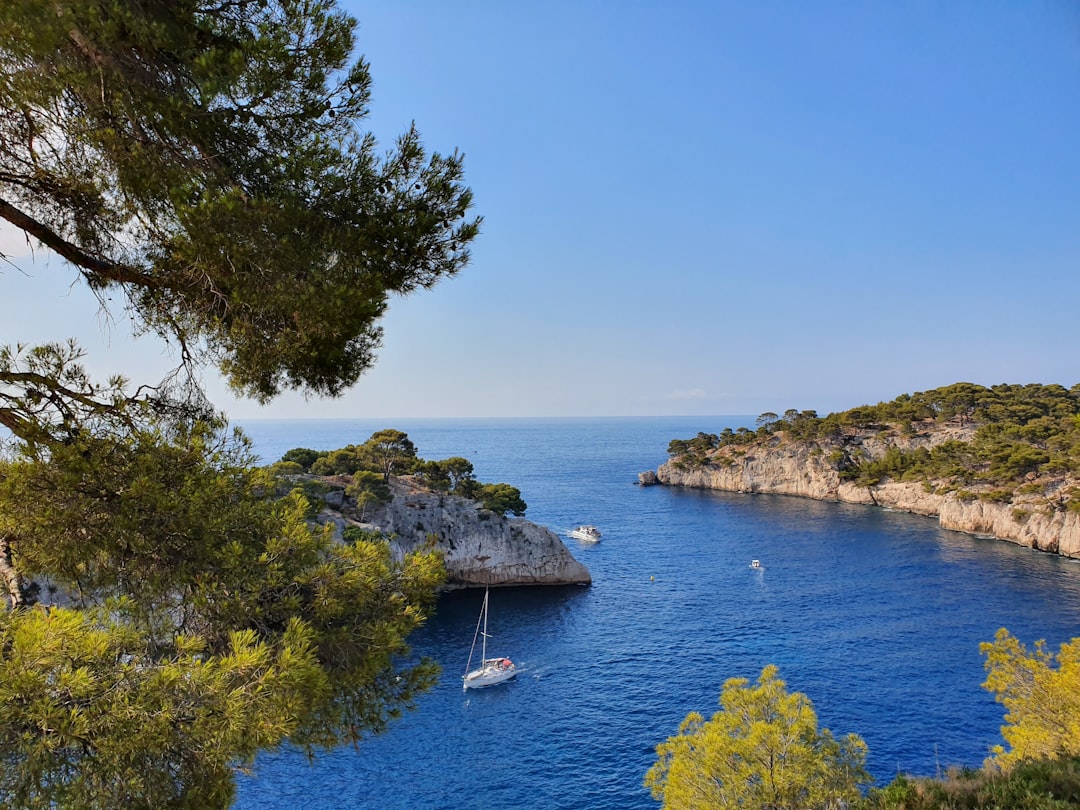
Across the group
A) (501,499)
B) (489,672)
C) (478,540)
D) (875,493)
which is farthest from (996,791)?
(875,493)

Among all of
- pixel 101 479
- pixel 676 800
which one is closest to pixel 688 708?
pixel 676 800

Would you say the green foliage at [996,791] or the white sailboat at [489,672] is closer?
the green foliage at [996,791]

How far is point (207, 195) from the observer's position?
149 inches

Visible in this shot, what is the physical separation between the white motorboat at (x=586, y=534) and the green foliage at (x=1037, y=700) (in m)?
38.2

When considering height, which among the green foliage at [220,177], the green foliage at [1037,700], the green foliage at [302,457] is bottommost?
the green foliage at [1037,700]

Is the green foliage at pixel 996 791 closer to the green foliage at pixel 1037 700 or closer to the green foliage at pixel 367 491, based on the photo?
the green foliage at pixel 1037 700

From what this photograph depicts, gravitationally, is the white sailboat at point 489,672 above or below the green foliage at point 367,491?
below

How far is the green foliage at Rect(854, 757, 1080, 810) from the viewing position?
26.6 feet

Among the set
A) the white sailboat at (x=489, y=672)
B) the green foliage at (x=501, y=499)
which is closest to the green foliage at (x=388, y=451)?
the green foliage at (x=501, y=499)

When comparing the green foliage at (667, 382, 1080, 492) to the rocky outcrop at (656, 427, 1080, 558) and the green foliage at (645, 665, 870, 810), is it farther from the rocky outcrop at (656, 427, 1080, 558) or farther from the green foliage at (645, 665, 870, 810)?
the green foliage at (645, 665, 870, 810)

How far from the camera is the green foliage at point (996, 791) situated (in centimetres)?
812

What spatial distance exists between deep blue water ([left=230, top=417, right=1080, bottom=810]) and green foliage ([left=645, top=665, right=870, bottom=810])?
20.7ft

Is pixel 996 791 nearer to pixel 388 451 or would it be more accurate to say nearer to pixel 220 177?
pixel 220 177

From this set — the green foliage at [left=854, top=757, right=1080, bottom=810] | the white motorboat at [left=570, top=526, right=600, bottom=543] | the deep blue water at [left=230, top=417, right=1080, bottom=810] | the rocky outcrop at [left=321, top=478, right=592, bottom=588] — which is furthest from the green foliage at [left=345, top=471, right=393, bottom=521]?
the green foliage at [left=854, top=757, right=1080, bottom=810]
